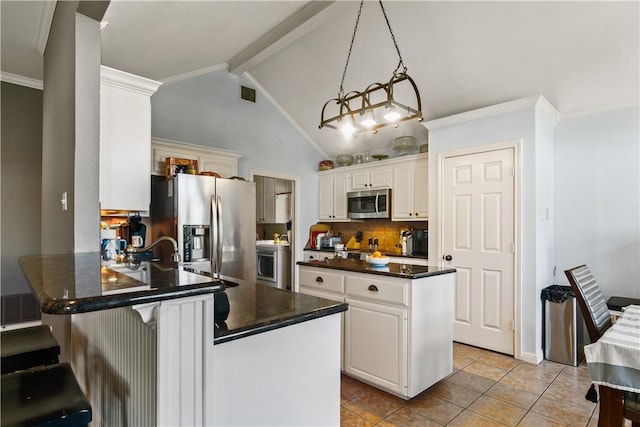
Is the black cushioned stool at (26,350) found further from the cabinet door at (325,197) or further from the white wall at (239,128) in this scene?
the cabinet door at (325,197)

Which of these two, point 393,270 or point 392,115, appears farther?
point 393,270

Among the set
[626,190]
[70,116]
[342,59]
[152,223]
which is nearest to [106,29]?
[70,116]

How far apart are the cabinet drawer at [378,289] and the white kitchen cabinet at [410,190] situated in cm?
201

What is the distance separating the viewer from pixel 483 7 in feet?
9.40

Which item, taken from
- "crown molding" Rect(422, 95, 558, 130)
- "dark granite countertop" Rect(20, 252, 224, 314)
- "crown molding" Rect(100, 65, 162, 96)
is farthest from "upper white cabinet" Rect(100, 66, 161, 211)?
"crown molding" Rect(422, 95, 558, 130)

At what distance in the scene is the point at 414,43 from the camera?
3412 mm

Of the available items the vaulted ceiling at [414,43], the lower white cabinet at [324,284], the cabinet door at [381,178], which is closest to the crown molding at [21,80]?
the vaulted ceiling at [414,43]

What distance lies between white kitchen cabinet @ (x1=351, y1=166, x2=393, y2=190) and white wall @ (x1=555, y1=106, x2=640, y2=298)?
6.29 feet

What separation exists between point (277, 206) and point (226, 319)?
5.28 meters

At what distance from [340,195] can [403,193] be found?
1169mm

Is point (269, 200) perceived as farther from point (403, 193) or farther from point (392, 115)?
point (392, 115)

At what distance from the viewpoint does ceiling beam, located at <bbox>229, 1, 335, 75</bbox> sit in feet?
11.0

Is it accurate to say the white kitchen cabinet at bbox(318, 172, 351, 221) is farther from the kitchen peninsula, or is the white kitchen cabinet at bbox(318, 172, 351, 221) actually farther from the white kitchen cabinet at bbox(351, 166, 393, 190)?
the kitchen peninsula

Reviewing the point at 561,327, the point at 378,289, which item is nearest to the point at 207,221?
the point at 378,289
